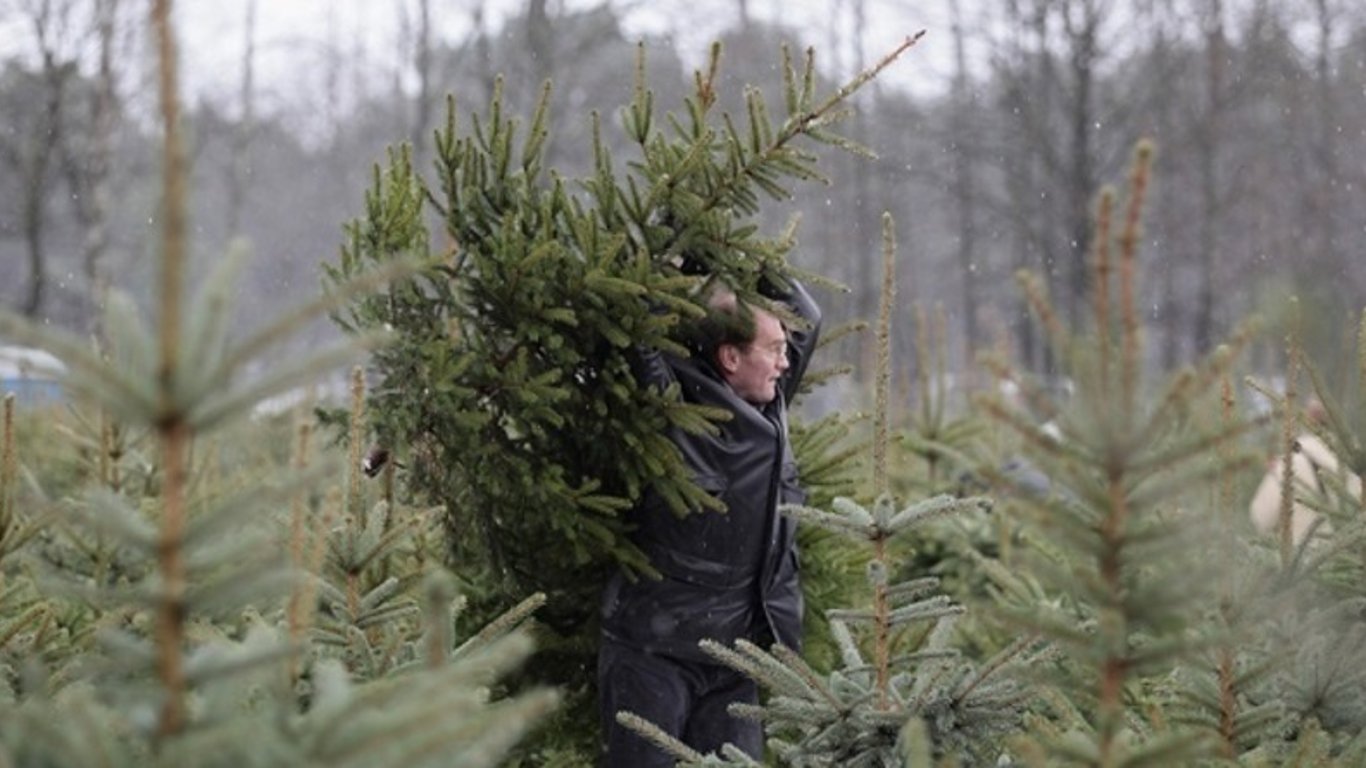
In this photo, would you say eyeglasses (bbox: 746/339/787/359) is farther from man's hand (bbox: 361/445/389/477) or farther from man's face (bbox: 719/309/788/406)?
man's hand (bbox: 361/445/389/477)

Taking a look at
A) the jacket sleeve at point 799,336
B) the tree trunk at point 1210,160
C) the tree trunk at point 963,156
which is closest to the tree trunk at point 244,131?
the tree trunk at point 963,156

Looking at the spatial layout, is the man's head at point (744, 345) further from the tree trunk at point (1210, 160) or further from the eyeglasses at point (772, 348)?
the tree trunk at point (1210, 160)

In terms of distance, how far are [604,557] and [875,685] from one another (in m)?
1.23

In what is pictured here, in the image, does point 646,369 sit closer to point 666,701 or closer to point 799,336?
point 799,336

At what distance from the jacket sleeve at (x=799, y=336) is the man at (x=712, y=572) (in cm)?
4

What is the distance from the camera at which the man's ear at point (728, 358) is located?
15.0ft

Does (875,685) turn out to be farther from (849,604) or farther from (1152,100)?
(1152,100)

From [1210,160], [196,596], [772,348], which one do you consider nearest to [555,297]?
[772,348]

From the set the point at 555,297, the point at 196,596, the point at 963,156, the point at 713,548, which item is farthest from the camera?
the point at 963,156

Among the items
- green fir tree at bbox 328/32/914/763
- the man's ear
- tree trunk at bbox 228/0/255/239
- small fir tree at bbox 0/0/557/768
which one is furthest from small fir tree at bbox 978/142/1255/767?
tree trunk at bbox 228/0/255/239

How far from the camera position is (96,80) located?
754 inches

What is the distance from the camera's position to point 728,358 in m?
4.59

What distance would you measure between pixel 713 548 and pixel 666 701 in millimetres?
427

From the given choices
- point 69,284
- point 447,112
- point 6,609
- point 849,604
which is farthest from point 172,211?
point 69,284
